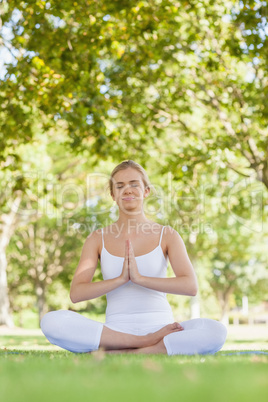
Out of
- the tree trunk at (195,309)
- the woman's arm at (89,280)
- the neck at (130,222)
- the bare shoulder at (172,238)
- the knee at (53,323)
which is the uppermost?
the neck at (130,222)

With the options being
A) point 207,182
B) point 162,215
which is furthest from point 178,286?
point 162,215

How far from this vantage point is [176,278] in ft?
16.6

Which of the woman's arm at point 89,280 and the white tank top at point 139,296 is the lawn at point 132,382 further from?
the white tank top at point 139,296

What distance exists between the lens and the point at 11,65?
10.1m

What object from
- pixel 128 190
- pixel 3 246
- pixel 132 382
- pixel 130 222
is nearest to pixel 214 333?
pixel 130 222

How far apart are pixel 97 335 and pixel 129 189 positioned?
4.93 ft

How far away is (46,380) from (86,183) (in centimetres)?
2142

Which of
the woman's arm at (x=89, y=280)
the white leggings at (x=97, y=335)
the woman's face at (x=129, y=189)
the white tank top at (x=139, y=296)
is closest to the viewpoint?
the white leggings at (x=97, y=335)

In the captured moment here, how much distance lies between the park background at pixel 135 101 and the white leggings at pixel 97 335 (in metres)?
5.37

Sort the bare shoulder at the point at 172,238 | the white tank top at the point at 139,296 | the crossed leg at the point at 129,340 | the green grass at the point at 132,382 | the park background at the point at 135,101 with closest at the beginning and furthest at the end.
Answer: the green grass at the point at 132,382 < the crossed leg at the point at 129,340 < the white tank top at the point at 139,296 < the bare shoulder at the point at 172,238 < the park background at the point at 135,101

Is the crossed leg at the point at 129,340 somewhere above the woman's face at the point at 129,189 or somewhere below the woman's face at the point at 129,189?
below

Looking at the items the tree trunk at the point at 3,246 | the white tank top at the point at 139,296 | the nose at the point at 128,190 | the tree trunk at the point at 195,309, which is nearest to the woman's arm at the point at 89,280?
the white tank top at the point at 139,296

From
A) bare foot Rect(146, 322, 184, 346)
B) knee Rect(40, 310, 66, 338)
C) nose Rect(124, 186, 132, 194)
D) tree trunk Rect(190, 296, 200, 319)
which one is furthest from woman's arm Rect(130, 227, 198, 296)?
tree trunk Rect(190, 296, 200, 319)

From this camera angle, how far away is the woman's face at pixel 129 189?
220 inches
